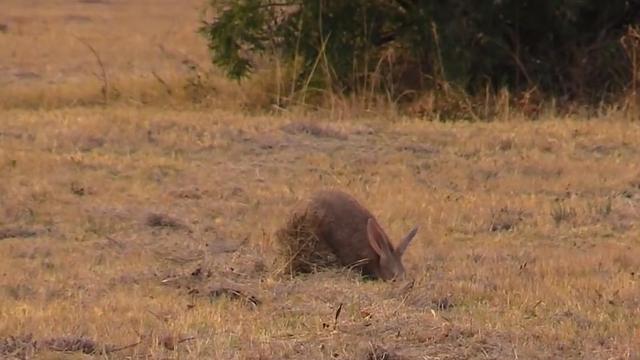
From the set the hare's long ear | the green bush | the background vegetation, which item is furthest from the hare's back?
the green bush

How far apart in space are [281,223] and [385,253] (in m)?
1.38

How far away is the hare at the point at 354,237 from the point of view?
7.05 meters

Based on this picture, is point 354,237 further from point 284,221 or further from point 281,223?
point 281,223

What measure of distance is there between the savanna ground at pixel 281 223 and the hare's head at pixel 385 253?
13cm

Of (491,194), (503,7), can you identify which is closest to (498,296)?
(491,194)

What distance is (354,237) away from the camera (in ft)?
23.5

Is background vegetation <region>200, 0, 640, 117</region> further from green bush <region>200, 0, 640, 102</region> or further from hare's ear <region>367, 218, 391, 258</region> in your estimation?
hare's ear <region>367, 218, 391, 258</region>

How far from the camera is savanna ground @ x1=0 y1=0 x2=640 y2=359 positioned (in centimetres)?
581

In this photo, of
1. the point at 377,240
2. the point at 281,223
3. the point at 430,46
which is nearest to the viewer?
the point at 377,240

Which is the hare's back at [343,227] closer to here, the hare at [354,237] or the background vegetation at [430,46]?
the hare at [354,237]

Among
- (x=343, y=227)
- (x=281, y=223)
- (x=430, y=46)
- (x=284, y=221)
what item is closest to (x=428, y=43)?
(x=430, y=46)

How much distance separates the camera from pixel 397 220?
28.6 ft

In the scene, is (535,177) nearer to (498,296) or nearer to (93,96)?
(498,296)

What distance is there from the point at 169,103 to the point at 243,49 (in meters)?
1.02
